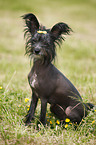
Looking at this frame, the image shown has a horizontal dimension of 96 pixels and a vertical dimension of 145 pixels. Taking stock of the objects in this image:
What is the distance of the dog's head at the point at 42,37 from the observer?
116 inches

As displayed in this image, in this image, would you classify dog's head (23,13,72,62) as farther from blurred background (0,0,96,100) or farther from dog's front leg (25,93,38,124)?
dog's front leg (25,93,38,124)

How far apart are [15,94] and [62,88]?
4.64 feet

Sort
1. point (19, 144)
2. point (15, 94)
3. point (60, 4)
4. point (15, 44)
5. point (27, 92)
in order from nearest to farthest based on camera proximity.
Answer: point (19, 144) → point (15, 94) → point (27, 92) → point (15, 44) → point (60, 4)

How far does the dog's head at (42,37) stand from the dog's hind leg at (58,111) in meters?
0.85

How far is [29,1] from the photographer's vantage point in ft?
86.7

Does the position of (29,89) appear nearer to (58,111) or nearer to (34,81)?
(58,111)

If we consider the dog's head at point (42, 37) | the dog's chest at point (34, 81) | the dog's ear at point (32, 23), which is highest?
the dog's ear at point (32, 23)

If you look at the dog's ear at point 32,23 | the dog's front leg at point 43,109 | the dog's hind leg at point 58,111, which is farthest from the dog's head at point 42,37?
the dog's hind leg at point 58,111

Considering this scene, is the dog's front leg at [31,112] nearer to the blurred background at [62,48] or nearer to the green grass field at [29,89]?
the green grass field at [29,89]

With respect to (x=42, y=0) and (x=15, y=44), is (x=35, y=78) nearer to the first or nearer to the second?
(x=15, y=44)

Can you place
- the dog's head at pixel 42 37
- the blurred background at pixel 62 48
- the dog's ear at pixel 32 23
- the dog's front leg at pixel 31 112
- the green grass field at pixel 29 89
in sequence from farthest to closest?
the blurred background at pixel 62 48 < the dog's front leg at pixel 31 112 < the dog's ear at pixel 32 23 < the dog's head at pixel 42 37 < the green grass field at pixel 29 89

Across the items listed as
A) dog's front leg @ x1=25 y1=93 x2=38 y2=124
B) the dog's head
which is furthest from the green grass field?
the dog's head

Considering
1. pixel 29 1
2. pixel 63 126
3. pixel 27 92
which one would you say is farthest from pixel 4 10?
pixel 63 126

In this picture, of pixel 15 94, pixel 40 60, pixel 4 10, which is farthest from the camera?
pixel 4 10
